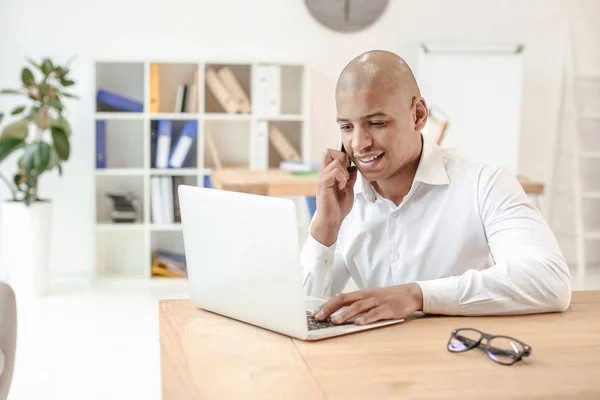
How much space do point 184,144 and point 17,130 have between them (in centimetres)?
98

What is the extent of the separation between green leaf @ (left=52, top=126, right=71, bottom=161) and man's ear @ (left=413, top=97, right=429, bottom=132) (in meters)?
3.09

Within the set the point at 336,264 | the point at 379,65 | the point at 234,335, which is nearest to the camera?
the point at 234,335

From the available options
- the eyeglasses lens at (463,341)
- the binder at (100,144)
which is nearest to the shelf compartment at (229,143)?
the binder at (100,144)

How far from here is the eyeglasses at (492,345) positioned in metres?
1.29

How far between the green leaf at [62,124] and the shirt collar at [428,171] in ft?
9.78

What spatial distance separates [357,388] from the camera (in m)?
1.16

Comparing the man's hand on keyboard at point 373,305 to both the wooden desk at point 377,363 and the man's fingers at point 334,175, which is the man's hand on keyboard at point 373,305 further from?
the man's fingers at point 334,175

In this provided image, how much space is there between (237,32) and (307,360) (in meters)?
4.07

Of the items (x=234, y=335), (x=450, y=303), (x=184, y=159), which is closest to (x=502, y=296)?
(x=450, y=303)

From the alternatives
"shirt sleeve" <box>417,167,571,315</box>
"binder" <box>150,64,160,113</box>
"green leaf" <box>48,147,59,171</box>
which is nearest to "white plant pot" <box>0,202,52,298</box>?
"green leaf" <box>48,147,59,171</box>

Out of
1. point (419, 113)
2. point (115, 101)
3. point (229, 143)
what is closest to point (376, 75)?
point (419, 113)

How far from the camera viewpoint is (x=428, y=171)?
6.54 ft

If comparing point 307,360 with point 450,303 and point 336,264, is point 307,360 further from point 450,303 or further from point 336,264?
point 336,264

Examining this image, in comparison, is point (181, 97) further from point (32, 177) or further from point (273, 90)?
point (32, 177)
